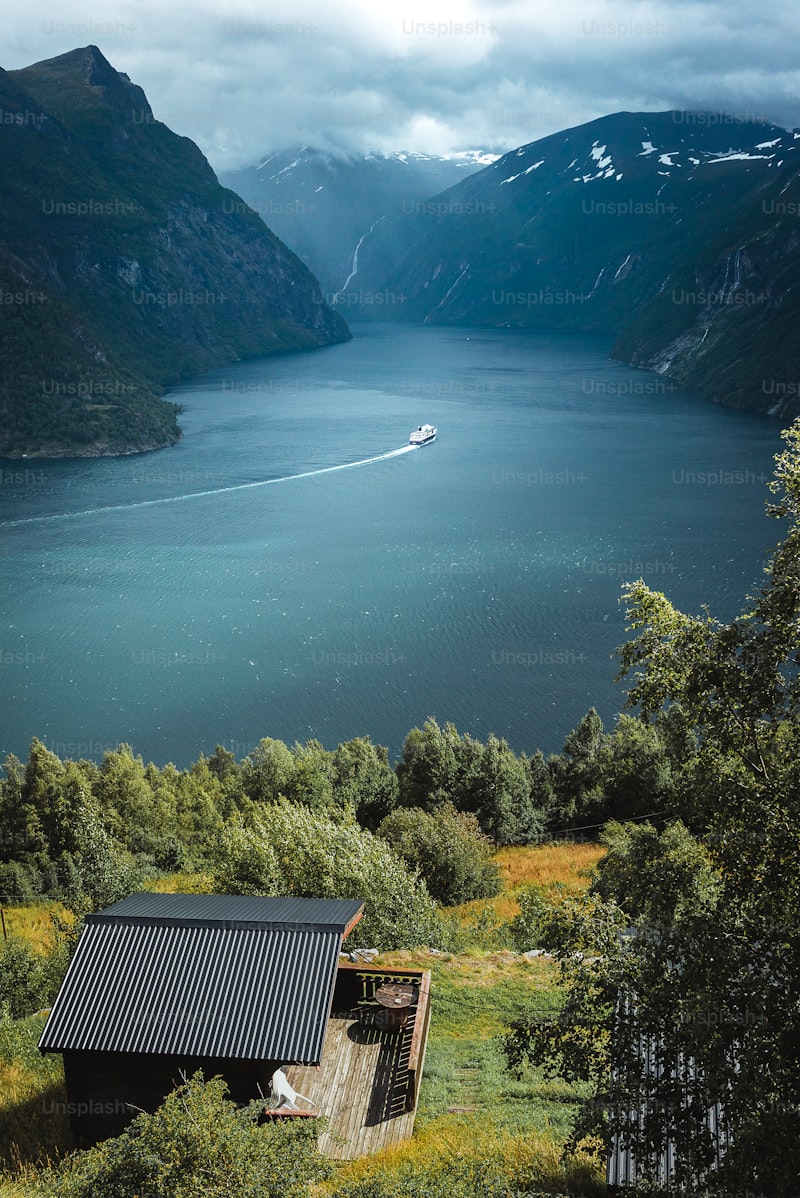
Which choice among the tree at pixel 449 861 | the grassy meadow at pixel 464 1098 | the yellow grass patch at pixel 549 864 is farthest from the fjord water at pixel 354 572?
the grassy meadow at pixel 464 1098

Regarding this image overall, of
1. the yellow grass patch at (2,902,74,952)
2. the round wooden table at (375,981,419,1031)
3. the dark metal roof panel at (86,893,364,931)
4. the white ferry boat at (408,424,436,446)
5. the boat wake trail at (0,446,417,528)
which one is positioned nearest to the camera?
the dark metal roof panel at (86,893,364,931)

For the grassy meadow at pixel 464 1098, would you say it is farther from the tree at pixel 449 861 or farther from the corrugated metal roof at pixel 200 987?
the tree at pixel 449 861

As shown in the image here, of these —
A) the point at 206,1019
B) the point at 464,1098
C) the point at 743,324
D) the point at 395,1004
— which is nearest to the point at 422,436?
the point at 743,324

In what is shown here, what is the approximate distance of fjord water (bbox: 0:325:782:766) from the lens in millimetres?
48531

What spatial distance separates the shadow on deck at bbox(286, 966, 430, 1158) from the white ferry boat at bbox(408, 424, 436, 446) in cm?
9985

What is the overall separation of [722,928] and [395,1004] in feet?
23.6

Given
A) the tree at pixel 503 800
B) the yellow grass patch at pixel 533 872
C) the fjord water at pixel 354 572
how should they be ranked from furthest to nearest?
the fjord water at pixel 354 572, the tree at pixel 503 800, the yellow grass patch at pixel 533 872

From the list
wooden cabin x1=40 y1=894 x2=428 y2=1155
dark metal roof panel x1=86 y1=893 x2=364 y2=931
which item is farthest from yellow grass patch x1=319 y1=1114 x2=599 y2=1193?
dark metal roof panel x1=86 y1=893 x2=364 y2=931

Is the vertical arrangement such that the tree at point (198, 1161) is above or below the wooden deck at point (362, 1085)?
above

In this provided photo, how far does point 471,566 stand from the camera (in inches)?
2650

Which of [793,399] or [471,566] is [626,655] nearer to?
[471,566]

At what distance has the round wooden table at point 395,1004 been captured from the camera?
14.3 metres

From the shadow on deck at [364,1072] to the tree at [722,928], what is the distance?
419cm

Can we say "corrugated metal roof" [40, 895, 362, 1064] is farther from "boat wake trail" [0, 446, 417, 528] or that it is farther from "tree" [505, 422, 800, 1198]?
"boat wake trail" [0, 446, 417, 528]
